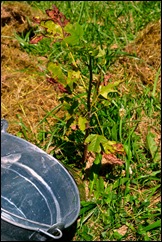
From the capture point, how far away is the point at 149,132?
3.03 metres

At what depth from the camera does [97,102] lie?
2.71 m

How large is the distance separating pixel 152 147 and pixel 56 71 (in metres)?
0.90

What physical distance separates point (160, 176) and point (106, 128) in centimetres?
43

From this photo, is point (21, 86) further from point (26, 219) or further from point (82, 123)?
point (26, 219)

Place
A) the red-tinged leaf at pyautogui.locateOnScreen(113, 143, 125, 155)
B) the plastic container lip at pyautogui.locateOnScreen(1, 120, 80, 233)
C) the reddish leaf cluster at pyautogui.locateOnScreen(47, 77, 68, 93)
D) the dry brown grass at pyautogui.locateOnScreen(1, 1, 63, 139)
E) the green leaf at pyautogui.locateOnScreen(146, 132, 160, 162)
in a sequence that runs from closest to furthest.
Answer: the plastic container lip at pyautogui.locateOnScreen(1, 120, 80, 233) → the reddish leaf cluster at pyautogui.locateOnScreen(47, 77, 68, 93) → the red-tinged leaf at pyautogui.locateOnScreen(113, 143, 125, 155) → the green leaf at pyautogui.locateOnScreen(146, 132, 160, 162) → the dry brown grass at pyautogui.locateOnScreen(1, 1, 63, 139)

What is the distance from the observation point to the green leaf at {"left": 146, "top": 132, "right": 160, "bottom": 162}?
2910 millimetres

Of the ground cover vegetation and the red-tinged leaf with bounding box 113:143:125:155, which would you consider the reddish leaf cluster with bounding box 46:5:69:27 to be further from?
the red-tinged leaf with bounding box 113:143:125:155

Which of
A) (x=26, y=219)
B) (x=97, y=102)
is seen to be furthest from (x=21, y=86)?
(x=26, y=219)

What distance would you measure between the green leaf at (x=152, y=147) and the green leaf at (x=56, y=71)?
781mm

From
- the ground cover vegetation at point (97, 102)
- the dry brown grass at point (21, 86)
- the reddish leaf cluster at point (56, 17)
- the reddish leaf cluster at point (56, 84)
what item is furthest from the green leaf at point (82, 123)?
the dry brown grass at point (21, 86)

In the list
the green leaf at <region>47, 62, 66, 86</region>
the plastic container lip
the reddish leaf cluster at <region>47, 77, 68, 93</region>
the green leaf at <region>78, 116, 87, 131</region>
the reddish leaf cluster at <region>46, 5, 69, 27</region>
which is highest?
the reddish leaf cluster at <region>46, 5, 69, 27</region>

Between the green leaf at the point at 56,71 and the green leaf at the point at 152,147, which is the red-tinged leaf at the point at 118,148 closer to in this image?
the green leaf at the point at 152,147

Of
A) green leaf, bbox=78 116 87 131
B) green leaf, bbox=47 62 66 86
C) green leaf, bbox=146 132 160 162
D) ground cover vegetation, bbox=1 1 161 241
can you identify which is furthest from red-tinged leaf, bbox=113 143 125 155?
green leaf, bbox=47 62 66 86

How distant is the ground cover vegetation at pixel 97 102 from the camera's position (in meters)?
2.54
